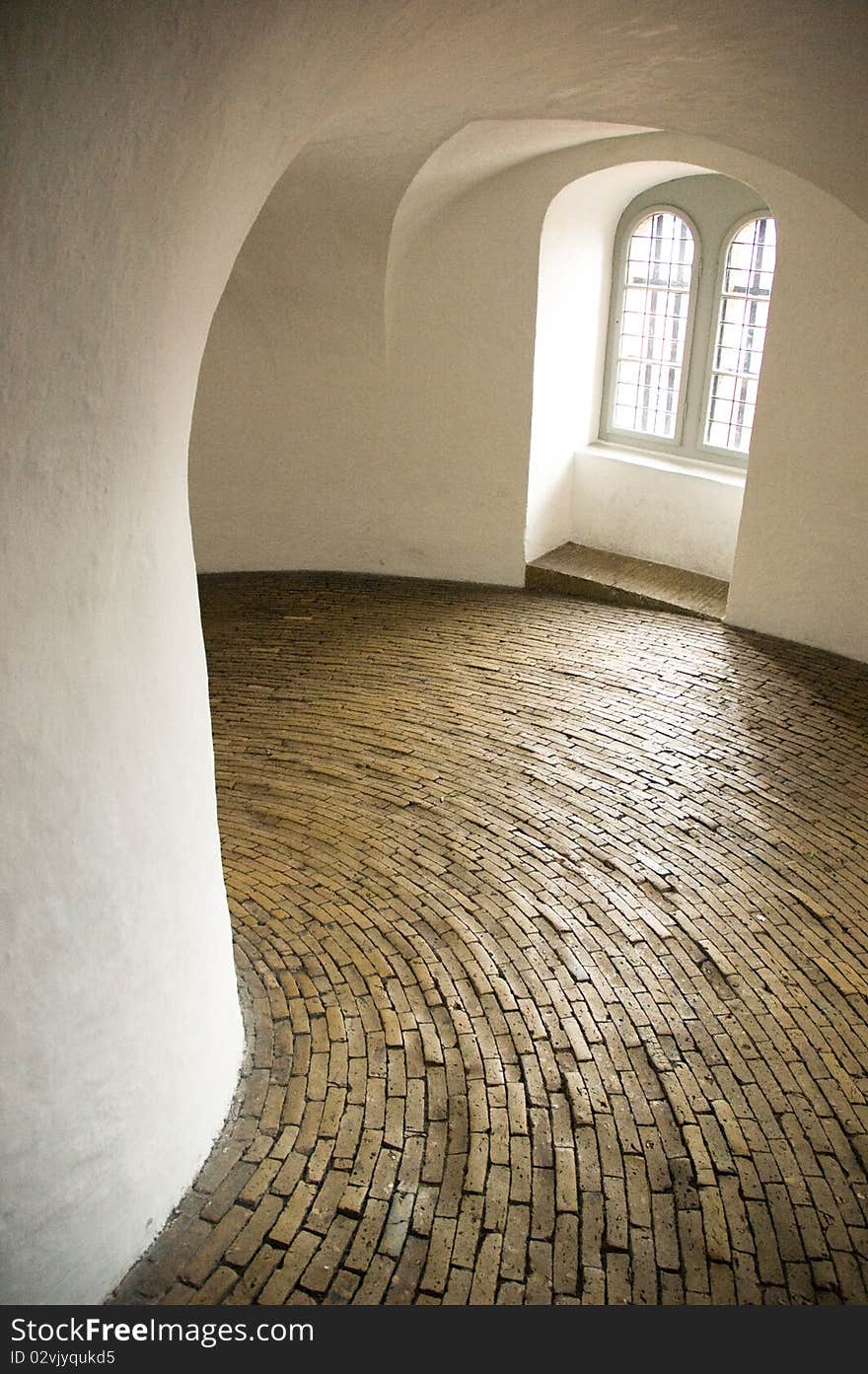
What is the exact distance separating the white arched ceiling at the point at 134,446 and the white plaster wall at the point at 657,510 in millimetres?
5213

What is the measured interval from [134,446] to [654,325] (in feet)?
29.3

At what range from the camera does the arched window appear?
1062 centimetres

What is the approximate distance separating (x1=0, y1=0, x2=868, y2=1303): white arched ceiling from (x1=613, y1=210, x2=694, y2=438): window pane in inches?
206

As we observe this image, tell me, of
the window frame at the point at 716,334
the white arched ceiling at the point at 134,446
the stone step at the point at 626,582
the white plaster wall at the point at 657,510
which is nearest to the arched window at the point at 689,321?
the window frame at the point at 716,334

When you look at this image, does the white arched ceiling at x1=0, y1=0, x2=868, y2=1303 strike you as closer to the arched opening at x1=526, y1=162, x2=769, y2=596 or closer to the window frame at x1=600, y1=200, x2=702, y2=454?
the arched opening at x1=526, y1=162, x2=769, y2=596

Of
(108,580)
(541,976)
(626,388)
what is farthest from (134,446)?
(626,388)

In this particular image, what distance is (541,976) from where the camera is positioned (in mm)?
6117

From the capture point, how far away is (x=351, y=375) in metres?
11.4

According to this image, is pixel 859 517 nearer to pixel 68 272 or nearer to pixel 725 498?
pixel 725 498

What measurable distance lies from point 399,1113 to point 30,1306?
6.01 feet

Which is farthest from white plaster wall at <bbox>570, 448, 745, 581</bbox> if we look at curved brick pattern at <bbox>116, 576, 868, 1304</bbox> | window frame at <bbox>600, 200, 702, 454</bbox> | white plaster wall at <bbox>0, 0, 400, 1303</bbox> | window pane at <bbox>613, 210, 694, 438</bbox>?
white plaster wall at <bbox>0, 0, 400, 1303</bbox>

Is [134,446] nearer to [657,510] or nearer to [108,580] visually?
[108,580]

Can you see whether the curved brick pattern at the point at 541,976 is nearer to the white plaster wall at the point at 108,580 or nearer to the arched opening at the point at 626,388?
the white plaster wall at the point at 108,580

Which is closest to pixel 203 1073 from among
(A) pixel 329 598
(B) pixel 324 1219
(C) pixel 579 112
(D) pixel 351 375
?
(B) pixel 324 1219
